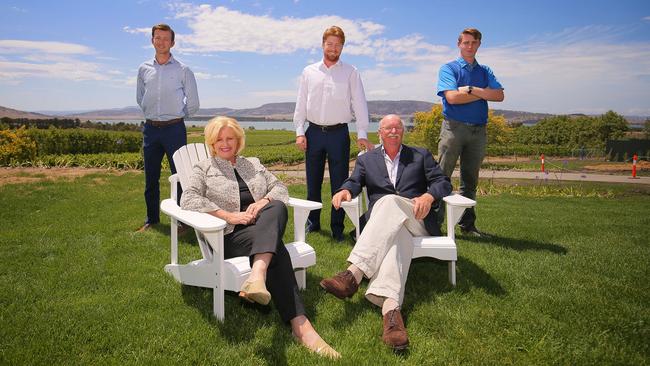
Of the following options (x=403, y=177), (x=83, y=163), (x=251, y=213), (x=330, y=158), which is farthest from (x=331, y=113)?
(x=83, y=163)

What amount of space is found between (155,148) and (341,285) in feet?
10.8

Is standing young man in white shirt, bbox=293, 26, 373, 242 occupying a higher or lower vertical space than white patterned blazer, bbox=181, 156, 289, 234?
higher

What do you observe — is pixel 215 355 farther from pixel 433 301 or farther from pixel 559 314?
pixel 559 314

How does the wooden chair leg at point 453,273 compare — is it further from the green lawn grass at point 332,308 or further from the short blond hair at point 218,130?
the short blond hair at point 218,130

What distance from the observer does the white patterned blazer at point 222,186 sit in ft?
9.46

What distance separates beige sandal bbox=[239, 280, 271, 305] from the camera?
223 centimetres

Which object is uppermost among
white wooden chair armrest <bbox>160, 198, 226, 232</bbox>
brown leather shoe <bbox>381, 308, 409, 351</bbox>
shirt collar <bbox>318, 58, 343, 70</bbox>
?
shirt collar <bbox>318, 58, 343, 70</bbox>

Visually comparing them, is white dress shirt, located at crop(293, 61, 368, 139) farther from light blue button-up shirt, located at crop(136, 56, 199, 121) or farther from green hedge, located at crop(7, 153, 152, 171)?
green hedge, located at crop(7, 153, 152, 171)

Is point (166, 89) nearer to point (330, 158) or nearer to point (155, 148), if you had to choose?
point (155, 148)

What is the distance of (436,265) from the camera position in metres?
3.78

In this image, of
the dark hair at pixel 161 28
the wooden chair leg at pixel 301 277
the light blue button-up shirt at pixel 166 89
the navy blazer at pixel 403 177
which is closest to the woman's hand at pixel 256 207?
the wooden chair leg at pixel 301 277

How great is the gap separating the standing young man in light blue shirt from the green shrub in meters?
8.91

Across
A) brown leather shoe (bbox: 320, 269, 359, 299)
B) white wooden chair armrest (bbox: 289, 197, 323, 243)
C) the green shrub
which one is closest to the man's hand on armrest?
white wooden chair armrest (bbox: 289, 197, 323, 243)

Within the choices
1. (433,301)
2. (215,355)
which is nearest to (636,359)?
(433,301)
